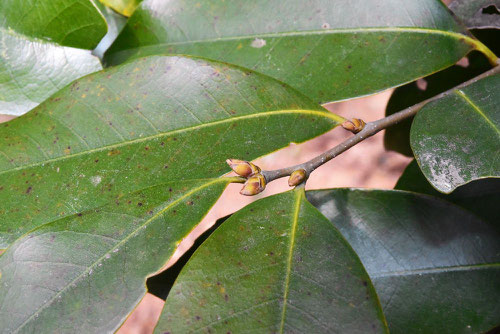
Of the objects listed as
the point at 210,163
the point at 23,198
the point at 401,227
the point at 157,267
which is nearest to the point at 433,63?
the point at 401,227

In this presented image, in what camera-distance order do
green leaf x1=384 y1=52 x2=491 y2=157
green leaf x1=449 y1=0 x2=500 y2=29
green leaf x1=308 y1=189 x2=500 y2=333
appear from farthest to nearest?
green leaf x1=384 y1=52 x2=491 y2=157
green leaf x1=449 y1=0 x2=500 y2=29
green leaf x1=308 y1=189 x2=500 y2=333

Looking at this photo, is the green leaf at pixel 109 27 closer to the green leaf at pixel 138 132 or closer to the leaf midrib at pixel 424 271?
the green leaf at pixel 138 132

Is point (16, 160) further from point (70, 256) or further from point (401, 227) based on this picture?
point (401, 227)

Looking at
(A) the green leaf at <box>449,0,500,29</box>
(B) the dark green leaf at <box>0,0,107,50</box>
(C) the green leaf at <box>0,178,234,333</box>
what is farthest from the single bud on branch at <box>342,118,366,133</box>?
(B) the dark green leaf at <box>0,0,107,50</box>

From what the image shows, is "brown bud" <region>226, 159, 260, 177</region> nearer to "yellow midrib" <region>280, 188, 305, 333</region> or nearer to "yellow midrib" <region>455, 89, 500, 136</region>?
"yellow midrib" <region>280, 188, 305, 333</region>

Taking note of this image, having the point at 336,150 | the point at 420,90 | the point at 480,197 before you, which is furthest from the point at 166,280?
the point at 420,90

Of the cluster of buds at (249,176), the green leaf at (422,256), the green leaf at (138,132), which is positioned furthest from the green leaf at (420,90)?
the cluster of buds at (249,176)
